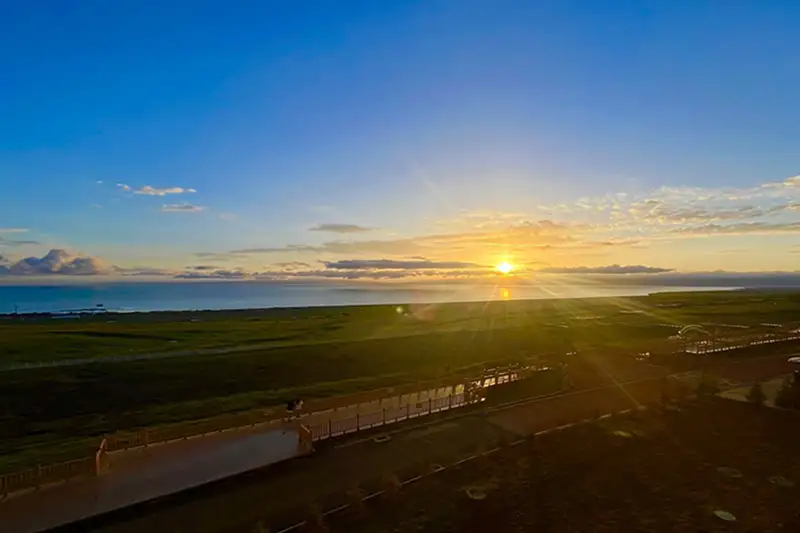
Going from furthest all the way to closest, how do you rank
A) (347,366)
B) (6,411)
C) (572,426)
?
(347,366) < (6,411) < (572,426)

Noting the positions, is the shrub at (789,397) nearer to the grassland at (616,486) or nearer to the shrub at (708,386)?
the shrub at (708,386)

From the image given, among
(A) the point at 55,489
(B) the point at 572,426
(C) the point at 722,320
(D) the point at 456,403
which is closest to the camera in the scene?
(A) the point at 55,489

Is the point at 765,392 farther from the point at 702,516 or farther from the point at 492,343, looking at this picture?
the point at 492,343

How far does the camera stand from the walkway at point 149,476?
422 inches

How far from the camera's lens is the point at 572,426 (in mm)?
16562

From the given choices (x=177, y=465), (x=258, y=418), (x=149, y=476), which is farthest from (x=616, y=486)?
(x=258, y=418)

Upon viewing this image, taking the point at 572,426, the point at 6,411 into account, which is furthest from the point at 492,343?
the point at 6,411

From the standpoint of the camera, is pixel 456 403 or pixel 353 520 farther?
pixel 456 403

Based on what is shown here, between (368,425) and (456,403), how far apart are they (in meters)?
4.14

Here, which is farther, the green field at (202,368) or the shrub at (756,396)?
the green field at (202,368)

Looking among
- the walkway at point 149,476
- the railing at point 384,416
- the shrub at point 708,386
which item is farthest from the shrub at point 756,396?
the walkway at point 149,476

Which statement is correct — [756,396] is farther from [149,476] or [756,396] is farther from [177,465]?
[149,476]

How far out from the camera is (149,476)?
12695mm

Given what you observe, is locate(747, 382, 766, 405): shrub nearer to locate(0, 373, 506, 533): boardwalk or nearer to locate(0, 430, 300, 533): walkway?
locate(0, 373, 506, 533): boardwalk
